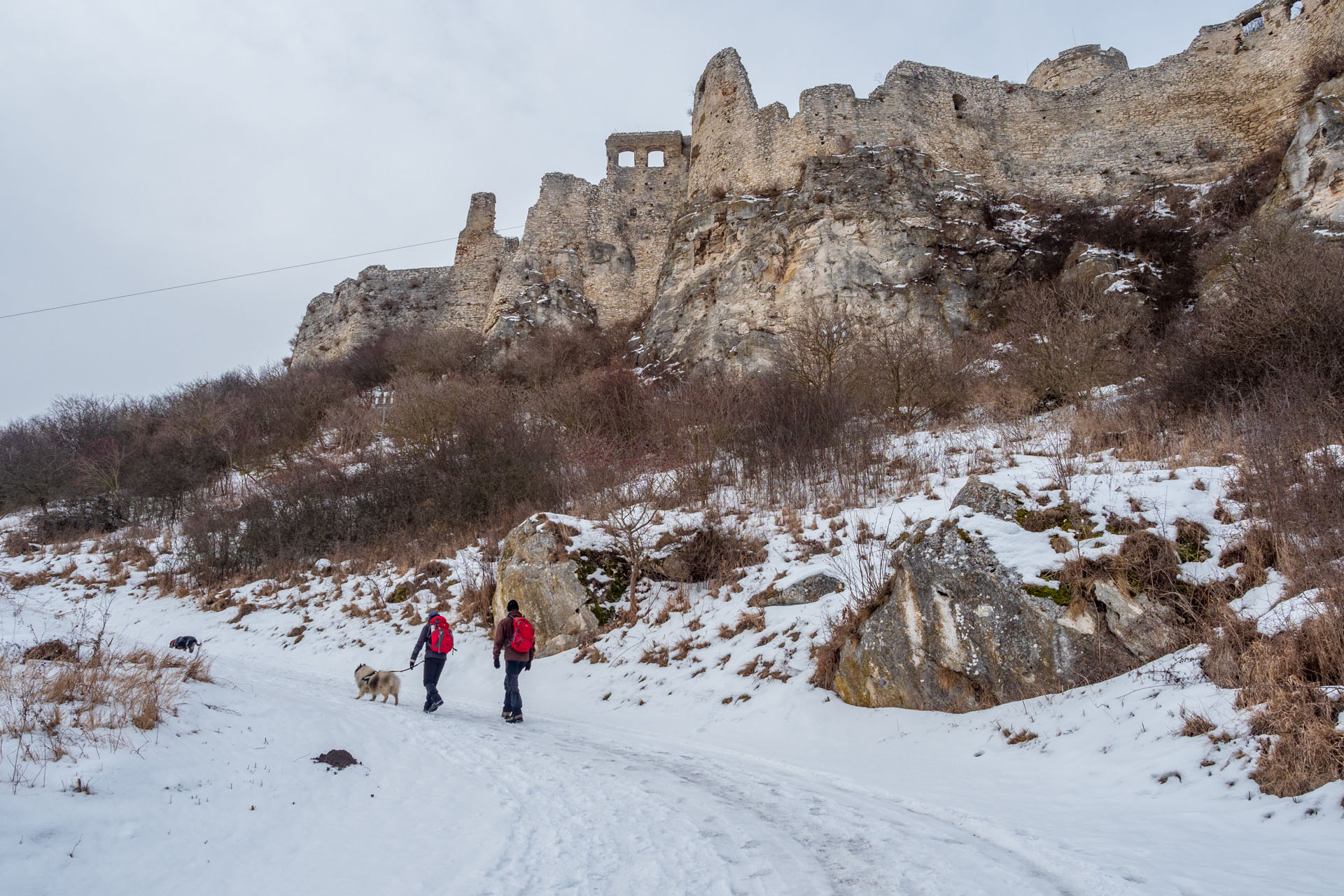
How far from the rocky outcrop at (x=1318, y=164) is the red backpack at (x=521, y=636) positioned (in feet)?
56.2

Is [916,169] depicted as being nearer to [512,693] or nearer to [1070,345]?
[1070,345]

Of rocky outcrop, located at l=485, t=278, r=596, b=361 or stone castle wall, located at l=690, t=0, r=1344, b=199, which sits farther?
rocky outcrop, located at l=485, t=278, r=596, b=361

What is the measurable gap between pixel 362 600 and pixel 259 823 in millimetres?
10497

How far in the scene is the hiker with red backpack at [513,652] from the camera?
7391mm

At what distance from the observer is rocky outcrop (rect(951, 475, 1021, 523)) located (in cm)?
638

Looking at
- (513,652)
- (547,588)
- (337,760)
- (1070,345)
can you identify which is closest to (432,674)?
(513,652)

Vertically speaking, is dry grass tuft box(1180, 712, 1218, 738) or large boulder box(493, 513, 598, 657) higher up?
large boulder box(493, 513, 598, 657)

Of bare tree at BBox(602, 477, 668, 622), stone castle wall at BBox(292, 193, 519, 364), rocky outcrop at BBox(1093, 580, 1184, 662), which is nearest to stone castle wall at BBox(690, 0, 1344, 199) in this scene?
stone castle wall at BBox(292, 193, 519, 364)

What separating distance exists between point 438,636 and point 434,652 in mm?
190

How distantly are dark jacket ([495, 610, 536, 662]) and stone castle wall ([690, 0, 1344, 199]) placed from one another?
18987mm

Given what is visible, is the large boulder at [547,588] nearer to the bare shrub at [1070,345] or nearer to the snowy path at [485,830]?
the snowy path at [485,830]

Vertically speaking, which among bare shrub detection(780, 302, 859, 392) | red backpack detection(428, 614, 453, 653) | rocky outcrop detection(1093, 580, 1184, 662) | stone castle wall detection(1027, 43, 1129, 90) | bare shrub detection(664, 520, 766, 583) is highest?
stone castle wall detection(1027, 43, 1129, 90)

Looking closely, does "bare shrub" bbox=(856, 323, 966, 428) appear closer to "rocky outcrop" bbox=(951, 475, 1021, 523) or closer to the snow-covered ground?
the snow-covered ground

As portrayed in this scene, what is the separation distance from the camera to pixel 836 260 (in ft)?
65.9
